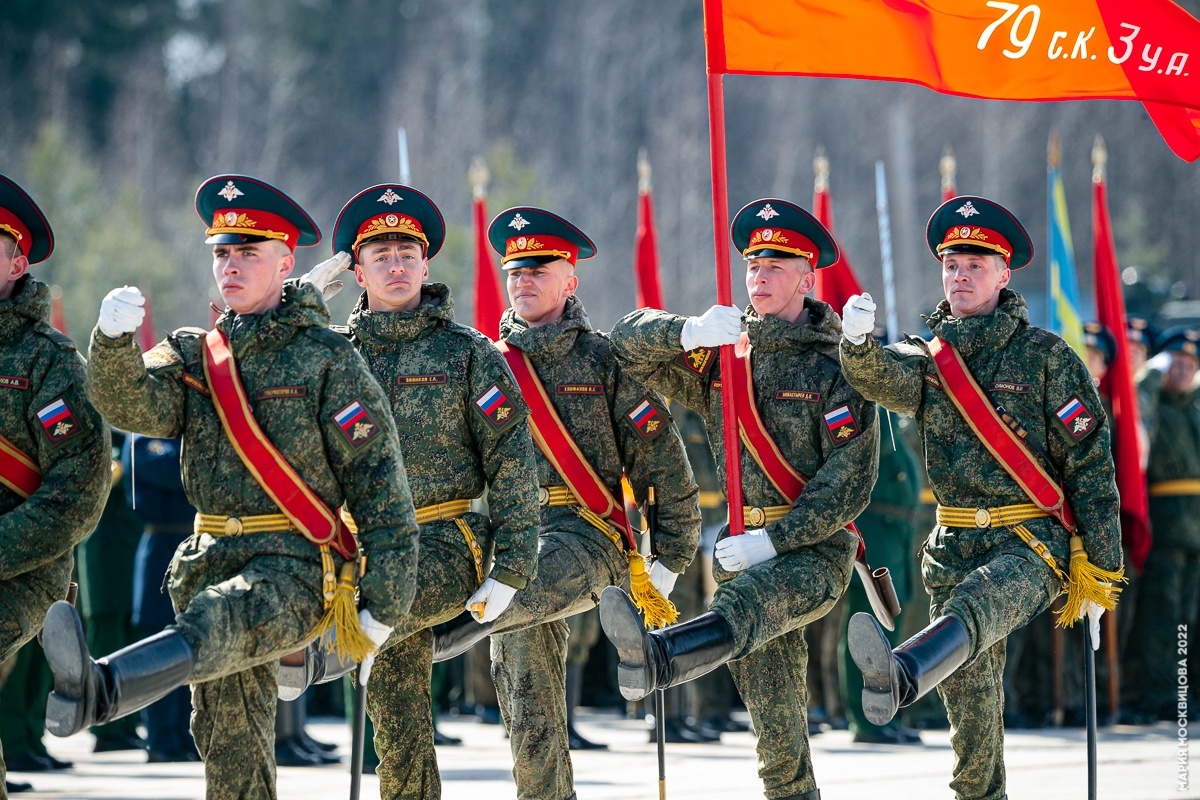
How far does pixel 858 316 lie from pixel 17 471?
10.4ft

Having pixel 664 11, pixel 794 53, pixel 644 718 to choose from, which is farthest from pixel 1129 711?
pixel 664 11

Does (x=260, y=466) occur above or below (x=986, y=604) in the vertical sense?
above

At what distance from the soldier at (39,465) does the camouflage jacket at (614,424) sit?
6.29 ft

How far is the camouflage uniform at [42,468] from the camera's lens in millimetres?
6488

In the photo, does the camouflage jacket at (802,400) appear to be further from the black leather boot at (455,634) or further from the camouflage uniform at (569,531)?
the black leather boot at (455,634)

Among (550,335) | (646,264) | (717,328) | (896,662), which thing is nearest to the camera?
(896,662)

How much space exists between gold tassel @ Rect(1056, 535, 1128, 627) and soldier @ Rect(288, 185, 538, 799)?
7.41ft

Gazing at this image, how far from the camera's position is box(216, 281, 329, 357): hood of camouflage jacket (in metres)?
6.15

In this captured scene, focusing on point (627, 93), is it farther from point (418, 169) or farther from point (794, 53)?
point (794, 53)

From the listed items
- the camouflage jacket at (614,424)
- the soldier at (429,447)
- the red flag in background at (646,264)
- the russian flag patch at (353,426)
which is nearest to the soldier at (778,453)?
the camouflage jacket at (614,424)

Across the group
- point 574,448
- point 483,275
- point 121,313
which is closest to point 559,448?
point 574,448

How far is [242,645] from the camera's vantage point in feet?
19.0

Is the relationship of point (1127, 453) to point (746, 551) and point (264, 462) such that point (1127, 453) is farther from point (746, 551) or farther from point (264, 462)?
point (264, 462)

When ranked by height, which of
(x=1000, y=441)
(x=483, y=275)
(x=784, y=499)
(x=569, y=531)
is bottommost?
(x=569, y=531)
